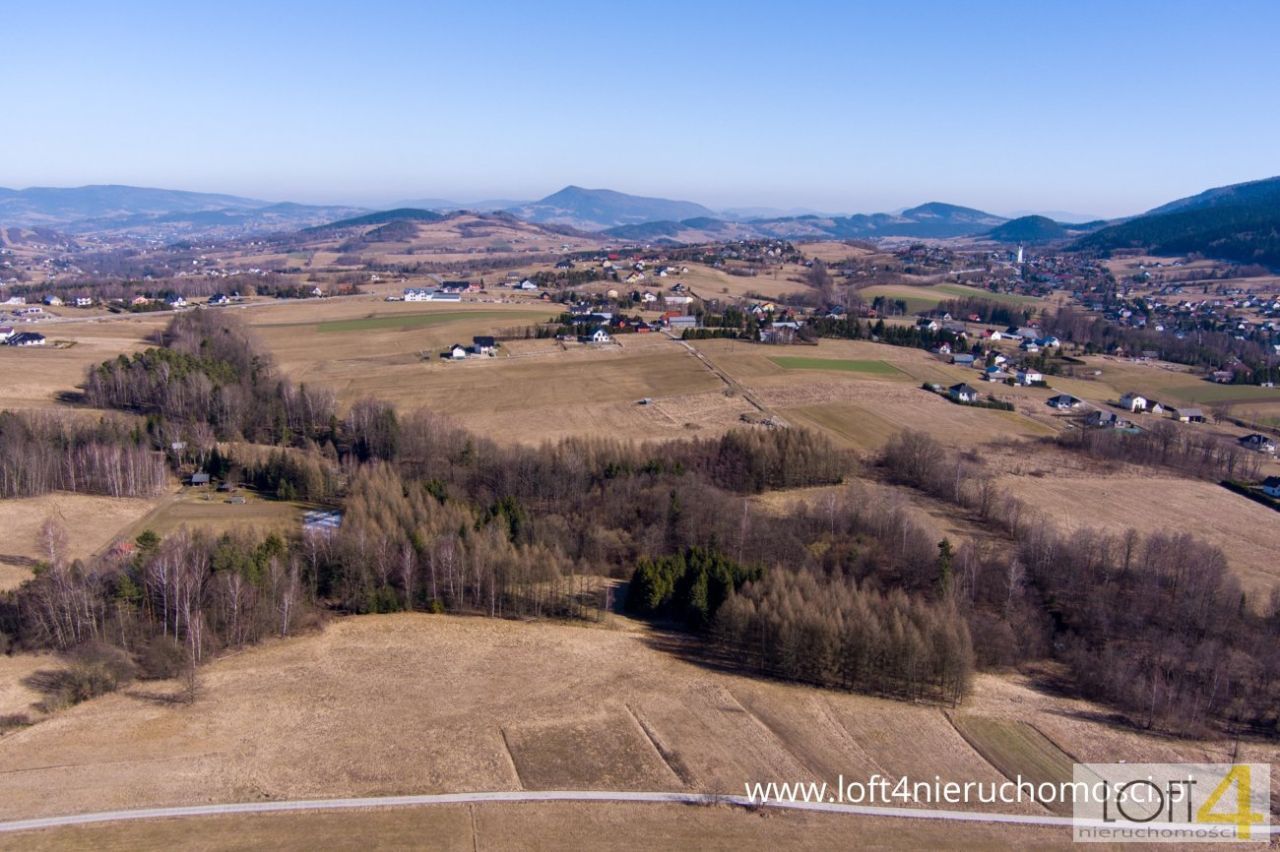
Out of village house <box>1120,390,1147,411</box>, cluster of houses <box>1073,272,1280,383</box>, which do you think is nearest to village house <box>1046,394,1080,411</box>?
village house <box>1120,390,1147,411</box>

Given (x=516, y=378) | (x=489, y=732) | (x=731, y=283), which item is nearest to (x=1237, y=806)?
(x=489, y=732)

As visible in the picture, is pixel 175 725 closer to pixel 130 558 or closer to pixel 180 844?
pixel 180 844

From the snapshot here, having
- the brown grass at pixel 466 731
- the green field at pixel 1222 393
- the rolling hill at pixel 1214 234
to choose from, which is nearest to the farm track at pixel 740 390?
the brown grass at pixel 466 731

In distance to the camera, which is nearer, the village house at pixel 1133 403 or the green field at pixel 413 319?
the village house at pixel 1133 403

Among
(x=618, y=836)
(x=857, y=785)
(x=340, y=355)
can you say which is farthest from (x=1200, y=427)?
(x=340, y=355)

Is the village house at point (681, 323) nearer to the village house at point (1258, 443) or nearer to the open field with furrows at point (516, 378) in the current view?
the open field with furrows at point (516, 378)
